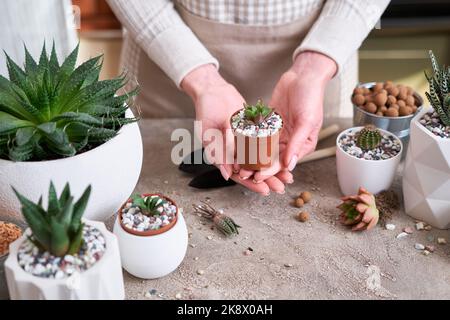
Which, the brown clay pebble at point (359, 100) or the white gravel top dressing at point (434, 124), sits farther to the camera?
the brown clay pebble at point (359, 100)

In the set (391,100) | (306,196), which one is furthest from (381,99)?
(306,196)

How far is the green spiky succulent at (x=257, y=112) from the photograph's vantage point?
1.02 metres

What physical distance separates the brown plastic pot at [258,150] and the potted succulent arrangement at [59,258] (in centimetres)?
34

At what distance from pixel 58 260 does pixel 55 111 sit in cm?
26

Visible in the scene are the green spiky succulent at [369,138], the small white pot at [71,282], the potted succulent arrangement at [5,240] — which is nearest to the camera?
the small white pot at [71,282]

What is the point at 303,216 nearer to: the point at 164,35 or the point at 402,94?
the point at 402,94

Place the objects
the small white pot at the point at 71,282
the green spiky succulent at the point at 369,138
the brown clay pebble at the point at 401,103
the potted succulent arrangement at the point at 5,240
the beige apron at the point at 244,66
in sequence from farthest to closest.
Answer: the beige apron at the point at 244,66
the brown clay pebble at the point at 401,103
the green spiky succulent at the point at 369,138
the potted succulent arrangement at the point at 5,240
the small white pot at the point at 71,282

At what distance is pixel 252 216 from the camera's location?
105 cm

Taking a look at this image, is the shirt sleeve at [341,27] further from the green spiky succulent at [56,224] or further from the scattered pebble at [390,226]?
the green spiky succulent at [56,224]

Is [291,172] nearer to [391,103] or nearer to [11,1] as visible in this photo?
[391,103]

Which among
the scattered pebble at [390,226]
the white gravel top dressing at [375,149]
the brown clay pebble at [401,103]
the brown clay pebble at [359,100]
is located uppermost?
the brown clay pebble at [401,103]

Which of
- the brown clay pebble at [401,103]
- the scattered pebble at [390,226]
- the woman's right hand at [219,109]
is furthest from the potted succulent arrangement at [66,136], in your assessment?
the brown clay pebble at [401,103]

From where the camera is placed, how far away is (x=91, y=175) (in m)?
0.87
